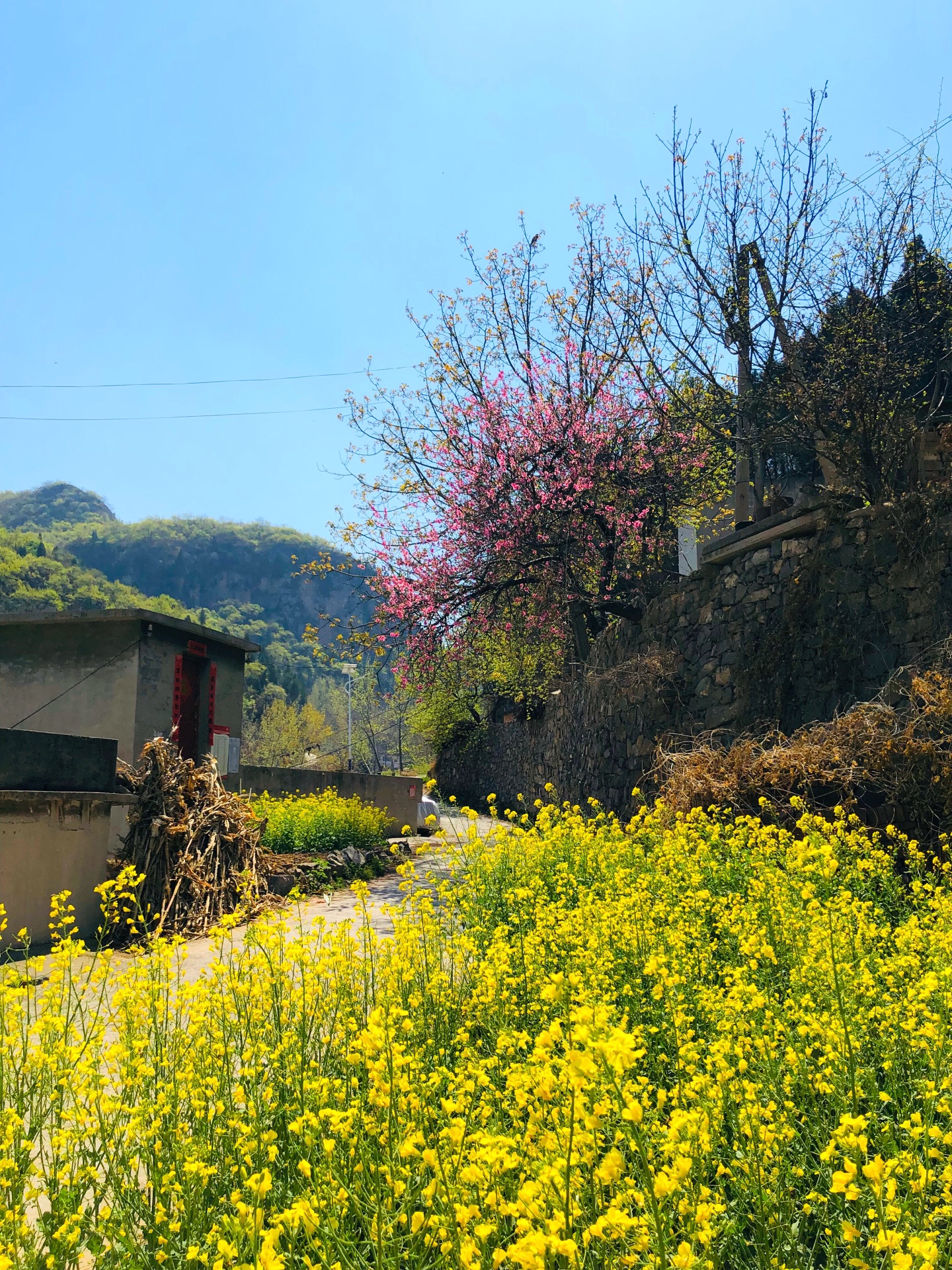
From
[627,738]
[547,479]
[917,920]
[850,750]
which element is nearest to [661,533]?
[547,479]

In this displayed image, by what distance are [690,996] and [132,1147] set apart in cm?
Result: 193

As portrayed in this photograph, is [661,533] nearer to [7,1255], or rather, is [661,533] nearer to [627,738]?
[627,738]

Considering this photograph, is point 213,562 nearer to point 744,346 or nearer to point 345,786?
point 345,786

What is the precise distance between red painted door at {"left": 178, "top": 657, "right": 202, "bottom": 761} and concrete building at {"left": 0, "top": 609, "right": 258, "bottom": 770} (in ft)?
0.84

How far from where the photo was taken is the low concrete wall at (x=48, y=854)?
647 cm

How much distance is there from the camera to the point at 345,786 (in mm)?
15266

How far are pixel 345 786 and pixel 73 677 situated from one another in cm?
600

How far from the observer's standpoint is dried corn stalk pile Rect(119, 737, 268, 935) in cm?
749

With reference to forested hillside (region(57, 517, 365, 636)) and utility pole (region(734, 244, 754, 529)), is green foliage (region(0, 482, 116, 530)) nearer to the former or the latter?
forested hillside (region(57, 517, 365, 636))

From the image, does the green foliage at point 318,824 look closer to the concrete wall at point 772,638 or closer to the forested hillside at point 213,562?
the concrete wall at point 772,638

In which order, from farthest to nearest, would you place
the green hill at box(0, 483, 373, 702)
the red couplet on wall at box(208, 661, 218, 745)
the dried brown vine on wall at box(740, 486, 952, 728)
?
the green hill at box(0, 483, 373, 702)
the red couplet on wall at box(208, 661, 218, 745)
the dried brown vine on wall at box(740, 486, 952, 728)

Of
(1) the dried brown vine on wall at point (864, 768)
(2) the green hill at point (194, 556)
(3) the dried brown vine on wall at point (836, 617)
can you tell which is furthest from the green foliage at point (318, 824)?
(2) the green hill at point (194, 556)

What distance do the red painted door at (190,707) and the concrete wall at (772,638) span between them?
210 inches

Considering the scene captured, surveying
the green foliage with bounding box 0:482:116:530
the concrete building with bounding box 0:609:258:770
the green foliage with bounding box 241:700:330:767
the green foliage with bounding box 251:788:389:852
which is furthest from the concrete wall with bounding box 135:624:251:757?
the green foliage with bounding box 0:482:116:530
